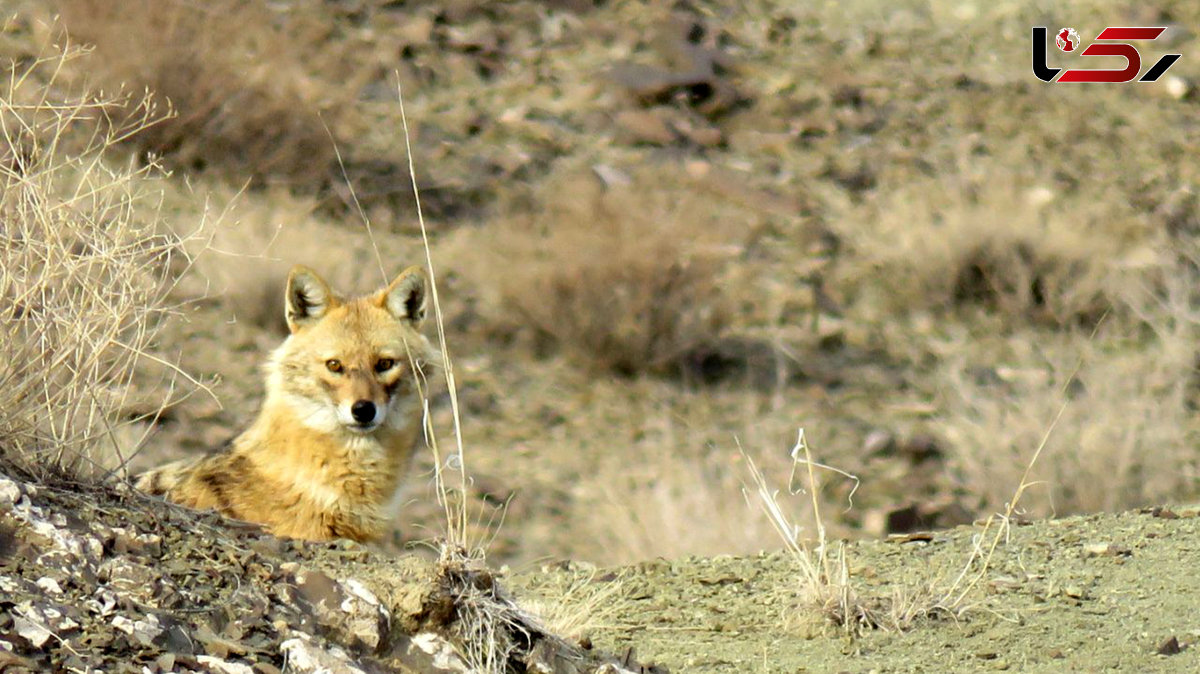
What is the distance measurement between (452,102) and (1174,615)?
445 inches

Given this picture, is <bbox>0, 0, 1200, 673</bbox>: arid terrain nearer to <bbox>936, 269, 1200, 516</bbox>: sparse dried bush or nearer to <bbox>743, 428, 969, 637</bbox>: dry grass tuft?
<bbox>936, 269, 1200, 516</bbox>: sparse dried bush

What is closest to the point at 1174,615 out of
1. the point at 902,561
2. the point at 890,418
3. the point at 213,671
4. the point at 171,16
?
the point at 902,561

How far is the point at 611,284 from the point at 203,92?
378cm

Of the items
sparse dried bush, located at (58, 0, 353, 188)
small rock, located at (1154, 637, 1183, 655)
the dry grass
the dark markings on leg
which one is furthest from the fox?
sparse dried bush, located at (58, 0, 353, 188)

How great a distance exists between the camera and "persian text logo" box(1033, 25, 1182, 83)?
682 inches

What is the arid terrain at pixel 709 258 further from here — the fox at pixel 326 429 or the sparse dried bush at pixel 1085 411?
the fox at pixel 326 429

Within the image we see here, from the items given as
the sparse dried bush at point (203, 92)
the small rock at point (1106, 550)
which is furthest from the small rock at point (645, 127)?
the small rock at point (1106, 550)

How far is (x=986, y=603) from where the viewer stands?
Result: 5.14m

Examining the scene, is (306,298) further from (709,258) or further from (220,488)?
(709,258)

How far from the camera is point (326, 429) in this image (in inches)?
262

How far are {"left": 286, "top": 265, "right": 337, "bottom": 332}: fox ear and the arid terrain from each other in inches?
21.7

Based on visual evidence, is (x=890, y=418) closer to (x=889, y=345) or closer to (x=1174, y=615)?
(x=889, y=345)

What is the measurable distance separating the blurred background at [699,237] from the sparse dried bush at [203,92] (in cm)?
3

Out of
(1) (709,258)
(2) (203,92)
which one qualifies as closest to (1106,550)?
(1) (709,258)
